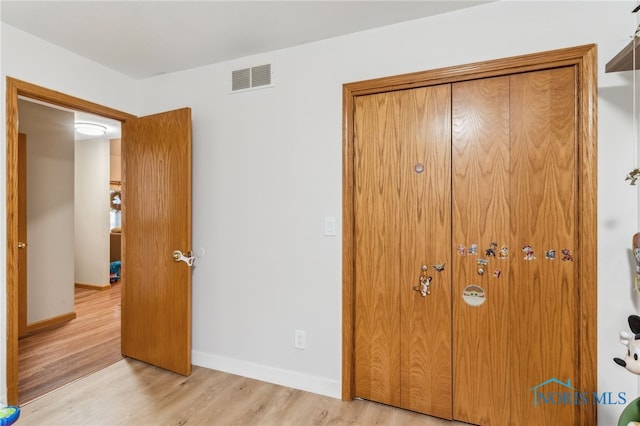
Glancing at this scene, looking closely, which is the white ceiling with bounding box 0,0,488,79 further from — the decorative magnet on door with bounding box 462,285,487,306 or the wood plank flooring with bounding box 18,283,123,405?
the wood plank flooring with bounding box 18,283,123,405

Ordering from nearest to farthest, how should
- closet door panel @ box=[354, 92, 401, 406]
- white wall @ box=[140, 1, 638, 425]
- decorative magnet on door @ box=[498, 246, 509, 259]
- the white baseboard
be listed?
white wall @ box=[140, 1, 638, 425] < decorative magnet on door @ box=[498, 246, 509, 259] < closet door panel @ box=[354, 92, 401, 406] < the white baseboard

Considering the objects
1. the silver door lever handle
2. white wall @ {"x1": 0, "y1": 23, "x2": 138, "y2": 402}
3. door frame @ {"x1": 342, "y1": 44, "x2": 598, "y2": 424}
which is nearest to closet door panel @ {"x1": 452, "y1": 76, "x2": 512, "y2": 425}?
door frame @ {"x1": 342, "y1": 44, "x2": 598, "y2": 424}

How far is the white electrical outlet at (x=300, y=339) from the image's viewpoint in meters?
2.38

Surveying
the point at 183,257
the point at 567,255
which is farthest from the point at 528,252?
the point at 183,257

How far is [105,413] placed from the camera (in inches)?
82.4

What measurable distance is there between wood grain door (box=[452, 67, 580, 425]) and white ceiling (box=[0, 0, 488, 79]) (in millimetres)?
666

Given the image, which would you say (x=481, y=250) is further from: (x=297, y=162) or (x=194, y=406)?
(x=194, y=406)

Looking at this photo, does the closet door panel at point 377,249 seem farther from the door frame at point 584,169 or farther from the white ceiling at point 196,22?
the door frame at point 584,169

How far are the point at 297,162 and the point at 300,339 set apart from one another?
1253 millimetres

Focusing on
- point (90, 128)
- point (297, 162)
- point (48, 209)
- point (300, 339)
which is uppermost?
point (90, 128)

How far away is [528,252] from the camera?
1.88 meters

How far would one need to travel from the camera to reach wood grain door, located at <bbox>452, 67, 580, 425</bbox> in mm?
1814

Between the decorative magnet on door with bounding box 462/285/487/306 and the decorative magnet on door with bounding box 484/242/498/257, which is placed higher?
the decorative magnet on door with bounding box 484/242/498/257

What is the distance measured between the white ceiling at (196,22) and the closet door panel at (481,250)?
63 cm
